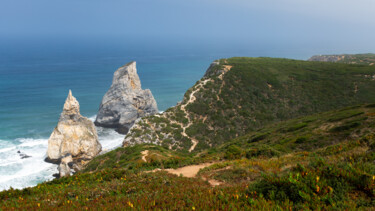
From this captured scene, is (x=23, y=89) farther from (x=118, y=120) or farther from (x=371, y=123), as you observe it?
(x=371, y=123)

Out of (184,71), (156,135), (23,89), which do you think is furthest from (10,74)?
(156,135)

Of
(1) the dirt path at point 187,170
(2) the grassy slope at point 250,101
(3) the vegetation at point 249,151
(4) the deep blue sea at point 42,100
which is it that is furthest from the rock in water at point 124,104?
(1) the dirt path at point 187,170

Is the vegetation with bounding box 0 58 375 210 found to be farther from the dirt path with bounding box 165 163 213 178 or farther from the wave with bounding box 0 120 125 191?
the wave with bounding box 0 120 125 191

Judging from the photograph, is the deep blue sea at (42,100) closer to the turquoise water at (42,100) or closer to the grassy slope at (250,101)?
the turquoise water at (42,100)

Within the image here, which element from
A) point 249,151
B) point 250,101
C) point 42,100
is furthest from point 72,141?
point 42,100

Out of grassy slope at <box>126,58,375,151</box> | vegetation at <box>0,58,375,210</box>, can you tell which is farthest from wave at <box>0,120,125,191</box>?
vegetation at <box>0,58,375,210</box>

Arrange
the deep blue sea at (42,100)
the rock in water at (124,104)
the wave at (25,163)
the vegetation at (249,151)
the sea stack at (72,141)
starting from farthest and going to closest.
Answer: the rock in water at (124,104), the sea stack at (72,141), the deep blue sea at (42,100), the wave at (25,163), the vegetation at (249,151)

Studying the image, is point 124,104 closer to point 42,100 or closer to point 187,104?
point 187,104
